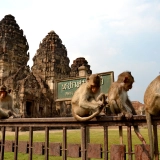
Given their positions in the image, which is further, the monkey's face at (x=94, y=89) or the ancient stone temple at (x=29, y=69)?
the ancient stone temple at (x=29, y=69)

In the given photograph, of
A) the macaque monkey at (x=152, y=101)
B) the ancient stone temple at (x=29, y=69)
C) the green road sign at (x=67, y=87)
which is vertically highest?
the ancient stone temple at (x=29, y=69)

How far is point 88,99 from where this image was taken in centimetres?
314

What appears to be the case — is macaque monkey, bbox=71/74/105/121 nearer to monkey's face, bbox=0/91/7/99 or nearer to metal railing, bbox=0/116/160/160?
metal railing, bbox=0/116/160/160

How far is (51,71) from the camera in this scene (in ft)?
102

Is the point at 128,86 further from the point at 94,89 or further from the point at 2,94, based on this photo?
the point at 2,94

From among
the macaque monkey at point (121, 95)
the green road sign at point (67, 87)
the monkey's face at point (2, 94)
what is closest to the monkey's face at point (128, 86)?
the macaque monkey at point (121, 95)

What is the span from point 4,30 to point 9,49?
331 cm

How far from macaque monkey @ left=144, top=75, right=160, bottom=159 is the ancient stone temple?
1283 centimetres

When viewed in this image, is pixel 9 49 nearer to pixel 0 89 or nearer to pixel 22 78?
pixel 22 78

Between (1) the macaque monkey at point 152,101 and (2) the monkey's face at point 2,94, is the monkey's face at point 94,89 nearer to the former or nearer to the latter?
(1) the macaque monkey at point 152,101

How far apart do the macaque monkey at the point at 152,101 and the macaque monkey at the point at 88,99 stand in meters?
0.54

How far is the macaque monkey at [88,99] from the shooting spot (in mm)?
2922

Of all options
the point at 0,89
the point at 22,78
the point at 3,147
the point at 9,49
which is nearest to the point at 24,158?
the point at 0,89

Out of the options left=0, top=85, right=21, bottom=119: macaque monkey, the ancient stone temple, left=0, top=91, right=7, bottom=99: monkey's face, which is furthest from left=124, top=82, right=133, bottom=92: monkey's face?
the ancient stone temple
